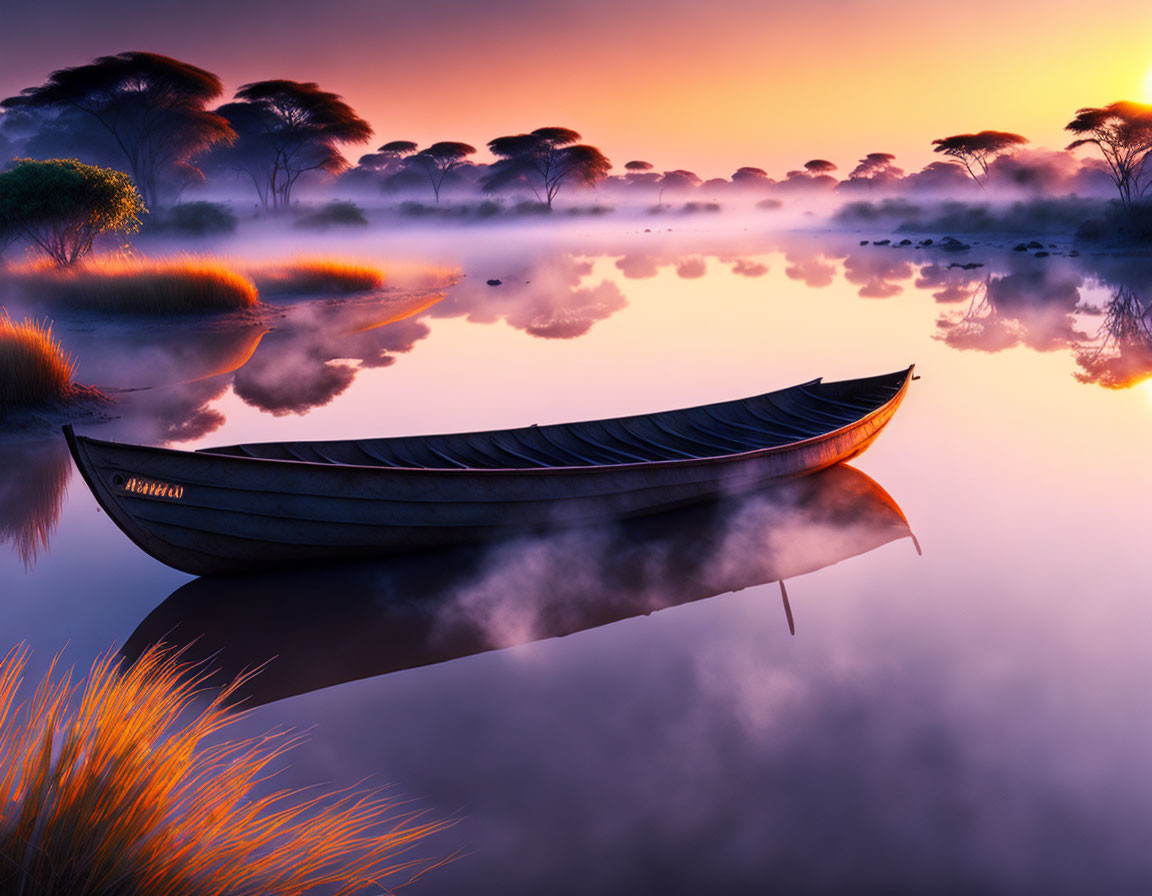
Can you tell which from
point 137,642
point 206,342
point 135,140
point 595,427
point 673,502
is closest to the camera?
point 137,642

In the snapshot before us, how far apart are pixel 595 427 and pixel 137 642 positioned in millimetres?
4655

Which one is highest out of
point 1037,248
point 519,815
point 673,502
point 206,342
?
point 1037,248

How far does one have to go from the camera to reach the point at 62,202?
63.8 ft

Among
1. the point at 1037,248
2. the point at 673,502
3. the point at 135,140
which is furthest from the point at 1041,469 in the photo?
the point at 135,140

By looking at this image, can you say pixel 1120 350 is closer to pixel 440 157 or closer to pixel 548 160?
pixel 548 160

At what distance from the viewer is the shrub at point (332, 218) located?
50.1 meters

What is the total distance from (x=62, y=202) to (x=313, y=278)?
649 cm

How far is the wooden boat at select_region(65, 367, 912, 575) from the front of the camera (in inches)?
221

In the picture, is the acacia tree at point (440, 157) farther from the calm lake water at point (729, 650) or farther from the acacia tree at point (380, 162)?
the calm lake water at point (729, 650)

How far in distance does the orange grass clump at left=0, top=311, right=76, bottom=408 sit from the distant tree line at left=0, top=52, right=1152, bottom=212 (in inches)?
1277

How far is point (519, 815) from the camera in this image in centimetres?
375

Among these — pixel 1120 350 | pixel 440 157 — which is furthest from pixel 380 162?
pixel 1120 350

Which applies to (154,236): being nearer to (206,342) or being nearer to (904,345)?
(206,342)

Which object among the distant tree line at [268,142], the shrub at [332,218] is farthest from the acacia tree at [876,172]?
the shrub at [332,218]
